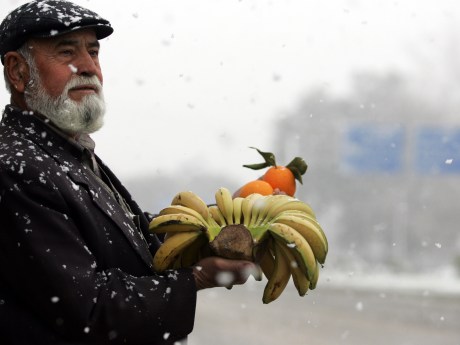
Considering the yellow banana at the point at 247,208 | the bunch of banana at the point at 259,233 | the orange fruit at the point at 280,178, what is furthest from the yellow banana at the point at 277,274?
the orange fruit at the point at 280,178

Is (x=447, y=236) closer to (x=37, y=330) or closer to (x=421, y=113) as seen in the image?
(x=421, y=113)

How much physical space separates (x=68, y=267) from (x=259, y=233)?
0.56 metres

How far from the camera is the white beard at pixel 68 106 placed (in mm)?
2781

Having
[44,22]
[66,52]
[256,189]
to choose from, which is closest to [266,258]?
[256,189]

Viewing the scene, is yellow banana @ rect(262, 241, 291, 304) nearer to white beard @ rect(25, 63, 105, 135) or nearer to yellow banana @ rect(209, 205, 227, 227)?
yellow banana @ rect(209, 205, 227, 227)

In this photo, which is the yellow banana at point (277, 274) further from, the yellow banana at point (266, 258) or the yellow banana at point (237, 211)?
the yellow banana at point (237, 211)

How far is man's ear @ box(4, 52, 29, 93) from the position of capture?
9.34 ft

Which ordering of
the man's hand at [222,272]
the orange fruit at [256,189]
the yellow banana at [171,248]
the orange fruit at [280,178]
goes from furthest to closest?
the orange fruit at [280,178] → the orange fruit at [256,189] → the yellow banana at [171,248] → the man's hand at [222,272]

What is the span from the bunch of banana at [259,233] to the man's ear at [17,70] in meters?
0.57

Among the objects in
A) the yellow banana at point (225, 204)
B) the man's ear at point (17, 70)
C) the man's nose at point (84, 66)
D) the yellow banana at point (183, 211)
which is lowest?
the yellow banana at point (183, 211)

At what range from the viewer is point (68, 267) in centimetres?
250

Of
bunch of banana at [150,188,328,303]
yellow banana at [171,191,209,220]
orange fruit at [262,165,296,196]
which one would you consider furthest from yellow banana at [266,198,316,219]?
orange fruit at [262,165,296,196]

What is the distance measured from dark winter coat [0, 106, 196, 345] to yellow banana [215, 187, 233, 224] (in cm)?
21

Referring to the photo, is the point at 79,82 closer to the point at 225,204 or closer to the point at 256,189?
the point at 225,204
